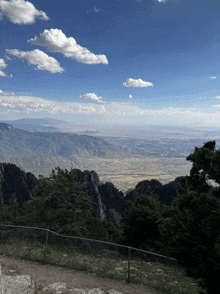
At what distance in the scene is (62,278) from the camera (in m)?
10.6

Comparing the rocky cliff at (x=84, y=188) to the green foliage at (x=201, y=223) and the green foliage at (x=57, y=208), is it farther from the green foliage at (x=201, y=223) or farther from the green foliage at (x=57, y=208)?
the green foliage at (x=201, y=223)

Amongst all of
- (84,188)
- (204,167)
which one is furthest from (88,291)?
(84,188)

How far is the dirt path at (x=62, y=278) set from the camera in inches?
397

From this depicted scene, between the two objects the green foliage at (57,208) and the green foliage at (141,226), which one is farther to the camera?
the green foliage at (141,226)

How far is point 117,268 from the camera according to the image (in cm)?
1207

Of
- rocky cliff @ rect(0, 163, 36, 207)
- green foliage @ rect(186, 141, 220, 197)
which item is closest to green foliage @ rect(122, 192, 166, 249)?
green foliage @ rect(186, 141, 220, 197)

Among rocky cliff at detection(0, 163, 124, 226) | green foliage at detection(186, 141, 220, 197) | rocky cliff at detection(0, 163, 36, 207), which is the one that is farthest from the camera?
rocky cliff at detection(0, 163, 36, 207)

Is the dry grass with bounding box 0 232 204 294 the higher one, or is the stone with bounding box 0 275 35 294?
the stone with bounding box 0 275 35 294

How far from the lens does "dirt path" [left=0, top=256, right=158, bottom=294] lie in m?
10.1

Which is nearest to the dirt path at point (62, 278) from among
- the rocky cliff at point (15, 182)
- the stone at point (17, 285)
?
the stone at point (17, 285)

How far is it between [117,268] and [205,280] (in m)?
6.05

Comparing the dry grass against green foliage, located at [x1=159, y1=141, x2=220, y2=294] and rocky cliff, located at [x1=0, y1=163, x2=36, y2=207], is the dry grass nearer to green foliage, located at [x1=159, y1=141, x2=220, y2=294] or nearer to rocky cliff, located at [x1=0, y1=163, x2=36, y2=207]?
green foliage, located at [x1=159, y1=141, x2=220, y2=294]

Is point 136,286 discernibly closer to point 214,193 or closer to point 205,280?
point 205,280

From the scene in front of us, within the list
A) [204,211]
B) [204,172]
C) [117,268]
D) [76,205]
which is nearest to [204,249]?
[204,211]
